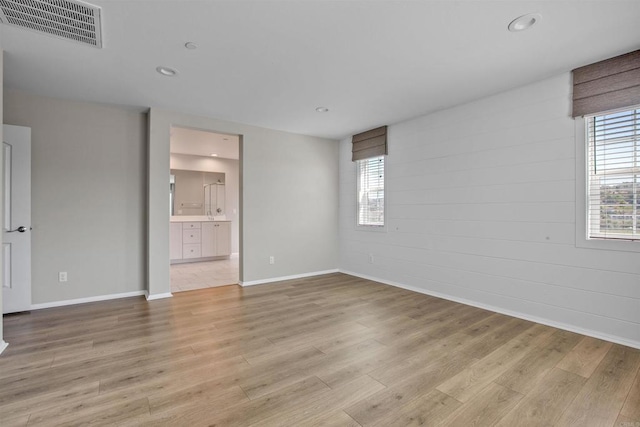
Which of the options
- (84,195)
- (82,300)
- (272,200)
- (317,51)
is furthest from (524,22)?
(82,300)

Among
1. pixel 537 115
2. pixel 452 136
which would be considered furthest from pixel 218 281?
pixel 537 115

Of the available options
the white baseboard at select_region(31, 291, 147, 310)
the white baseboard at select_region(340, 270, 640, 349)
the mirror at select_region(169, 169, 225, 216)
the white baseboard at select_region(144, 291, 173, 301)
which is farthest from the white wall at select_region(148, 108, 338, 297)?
the mirror at select_region(169, 169, 225, 216)

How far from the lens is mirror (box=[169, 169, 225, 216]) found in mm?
7641

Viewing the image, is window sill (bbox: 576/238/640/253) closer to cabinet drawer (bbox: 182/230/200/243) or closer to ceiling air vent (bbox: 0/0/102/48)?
ceiling air vent (bbox: 0/0/102/48)

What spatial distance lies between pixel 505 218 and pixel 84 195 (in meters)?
5.12

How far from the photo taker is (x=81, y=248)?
3.90 metres

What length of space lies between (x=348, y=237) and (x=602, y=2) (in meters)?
4.36

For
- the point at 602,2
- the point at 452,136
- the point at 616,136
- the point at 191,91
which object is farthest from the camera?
the point at 452,136

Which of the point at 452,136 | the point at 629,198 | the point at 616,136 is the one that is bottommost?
the point at 629,198

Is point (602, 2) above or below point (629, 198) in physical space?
above

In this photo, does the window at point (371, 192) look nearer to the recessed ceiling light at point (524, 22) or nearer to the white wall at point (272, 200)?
the white wall at point (272, 200)

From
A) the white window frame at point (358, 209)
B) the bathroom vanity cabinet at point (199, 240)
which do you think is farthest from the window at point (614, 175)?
the bathroom vanity cabinet at point (199, 240)

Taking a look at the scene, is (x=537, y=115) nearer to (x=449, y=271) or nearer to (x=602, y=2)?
(x=602, y=2)

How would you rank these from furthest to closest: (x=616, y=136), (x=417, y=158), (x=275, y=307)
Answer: (x=417, y=158) < (x=275, y=307) < (x=616, y=136)
